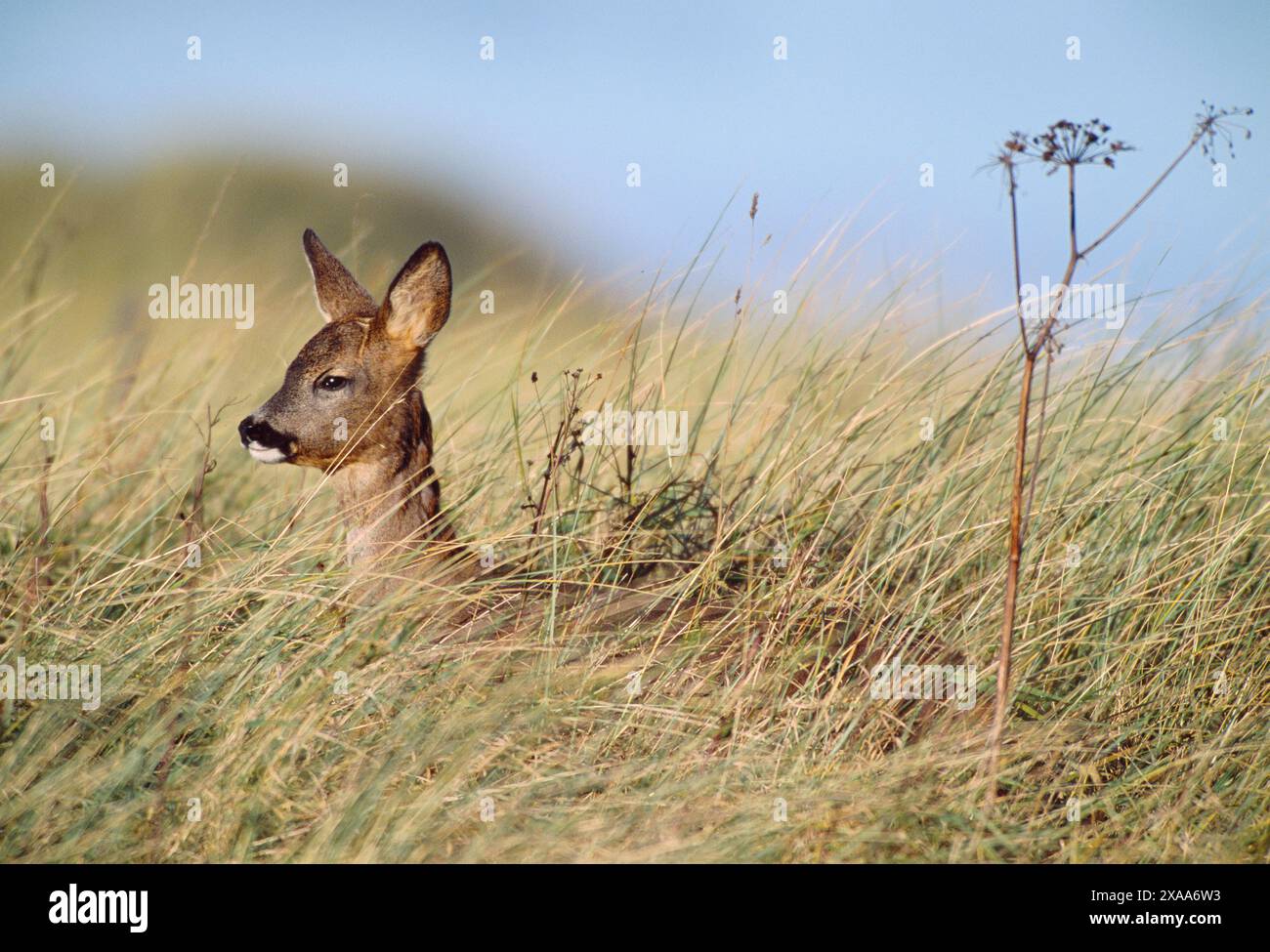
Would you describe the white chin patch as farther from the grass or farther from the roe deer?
the grass

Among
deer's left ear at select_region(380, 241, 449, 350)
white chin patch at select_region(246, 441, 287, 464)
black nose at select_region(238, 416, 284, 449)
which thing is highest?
deer's left ear at select_region(380, 241, 449, 350)

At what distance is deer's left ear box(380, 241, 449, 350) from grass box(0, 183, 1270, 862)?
39cm

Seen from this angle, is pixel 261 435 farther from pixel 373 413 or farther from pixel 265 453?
pixel 373 413

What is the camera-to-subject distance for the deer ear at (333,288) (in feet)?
15.8

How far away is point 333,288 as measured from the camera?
483 cm

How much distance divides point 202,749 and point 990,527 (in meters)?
2.61

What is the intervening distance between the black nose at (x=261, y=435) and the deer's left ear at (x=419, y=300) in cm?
55

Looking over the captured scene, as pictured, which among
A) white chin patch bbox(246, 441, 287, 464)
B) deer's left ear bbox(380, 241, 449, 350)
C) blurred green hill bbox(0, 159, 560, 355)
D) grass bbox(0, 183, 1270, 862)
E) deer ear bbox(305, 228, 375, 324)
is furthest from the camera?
blurred green hill bbox(0, 159, 560, 355)

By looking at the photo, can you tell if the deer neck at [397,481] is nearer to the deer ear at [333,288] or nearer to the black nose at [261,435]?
the black nose at [261,435]

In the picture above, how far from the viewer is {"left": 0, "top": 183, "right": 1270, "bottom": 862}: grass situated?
135 inches

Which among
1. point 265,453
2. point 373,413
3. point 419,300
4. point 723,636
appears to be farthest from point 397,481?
point 723,636

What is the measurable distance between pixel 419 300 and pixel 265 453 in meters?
0.76

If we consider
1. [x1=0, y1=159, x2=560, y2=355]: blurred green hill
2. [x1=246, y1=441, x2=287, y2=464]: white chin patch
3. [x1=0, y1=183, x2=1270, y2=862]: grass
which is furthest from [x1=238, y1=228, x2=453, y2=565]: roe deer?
[x1=0, y1=159, x2=560, y2=355]: blurred green hill

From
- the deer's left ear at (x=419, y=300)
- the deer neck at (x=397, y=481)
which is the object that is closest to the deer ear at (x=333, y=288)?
the deer's left ear at (x=419, y=300)
